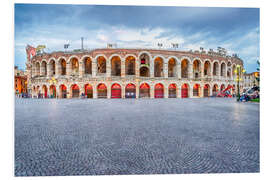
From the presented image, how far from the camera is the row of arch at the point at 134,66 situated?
2481 centimetres

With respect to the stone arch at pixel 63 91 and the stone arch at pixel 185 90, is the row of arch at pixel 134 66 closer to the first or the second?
the stone arch at pixel 185 90

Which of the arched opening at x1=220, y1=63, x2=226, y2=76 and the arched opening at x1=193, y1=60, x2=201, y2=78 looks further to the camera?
the arched opening at x1=220, y1=63, x2=226, y2=76

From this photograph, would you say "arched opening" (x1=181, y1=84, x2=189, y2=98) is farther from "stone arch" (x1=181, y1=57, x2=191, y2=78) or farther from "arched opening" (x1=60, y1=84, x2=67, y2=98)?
"arched opening" (x1=60, y1=84, x2=67, y2=98)

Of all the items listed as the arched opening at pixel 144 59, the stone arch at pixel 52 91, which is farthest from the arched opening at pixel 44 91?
the arched opening at pixel 144 59

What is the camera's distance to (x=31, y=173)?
8.92 ft

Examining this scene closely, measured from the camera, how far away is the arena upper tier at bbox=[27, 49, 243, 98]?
78.5 feet

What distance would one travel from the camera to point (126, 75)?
2427 centimetres

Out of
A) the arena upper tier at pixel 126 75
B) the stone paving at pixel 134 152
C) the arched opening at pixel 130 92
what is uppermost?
the arena upper tier at pixel 126 75

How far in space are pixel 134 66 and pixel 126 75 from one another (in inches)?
165

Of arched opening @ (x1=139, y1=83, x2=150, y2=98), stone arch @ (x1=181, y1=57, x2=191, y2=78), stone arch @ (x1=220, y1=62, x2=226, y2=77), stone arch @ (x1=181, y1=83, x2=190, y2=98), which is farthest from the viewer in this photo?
stone arch @ (x1=220, y1=62, x2=226, y2=77)

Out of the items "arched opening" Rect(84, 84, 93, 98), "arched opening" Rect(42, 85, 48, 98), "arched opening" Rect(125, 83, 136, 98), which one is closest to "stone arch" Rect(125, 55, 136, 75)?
"arched opening" Rect(125, 83, 136, 98)

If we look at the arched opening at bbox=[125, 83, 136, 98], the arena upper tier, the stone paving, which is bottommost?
the stone paving
